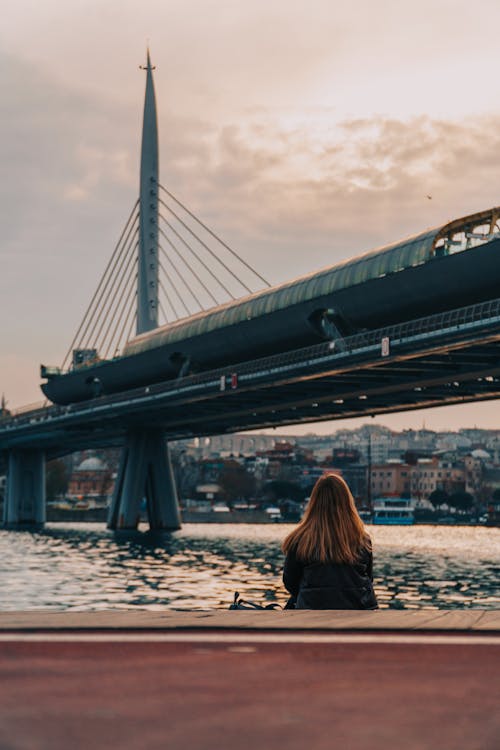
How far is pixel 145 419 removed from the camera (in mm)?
106625

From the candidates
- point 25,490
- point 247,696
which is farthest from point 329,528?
point 25,490

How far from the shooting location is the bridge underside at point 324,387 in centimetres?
5541

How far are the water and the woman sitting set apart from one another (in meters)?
22.0

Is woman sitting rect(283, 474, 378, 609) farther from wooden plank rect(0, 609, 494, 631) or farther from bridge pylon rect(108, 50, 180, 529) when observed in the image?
bridge pylon rect(108, 50, 180, 529)

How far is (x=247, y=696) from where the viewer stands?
6105 millimetres

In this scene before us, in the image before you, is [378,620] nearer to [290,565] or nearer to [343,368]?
[290,565]

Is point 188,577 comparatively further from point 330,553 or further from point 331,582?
point 330,553

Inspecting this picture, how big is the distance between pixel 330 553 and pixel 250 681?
12.5 ft

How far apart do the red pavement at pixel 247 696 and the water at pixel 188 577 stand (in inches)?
972

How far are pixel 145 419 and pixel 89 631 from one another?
323 ft

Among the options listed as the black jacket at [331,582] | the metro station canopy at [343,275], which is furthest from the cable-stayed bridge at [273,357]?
the black jacket at [331,582]

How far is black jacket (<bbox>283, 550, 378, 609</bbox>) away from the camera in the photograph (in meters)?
10.4

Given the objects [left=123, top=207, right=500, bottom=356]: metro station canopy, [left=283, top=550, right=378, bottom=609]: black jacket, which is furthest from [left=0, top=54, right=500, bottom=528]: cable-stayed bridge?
[left=283, top=550, right=378, bottom=609]: black jacket

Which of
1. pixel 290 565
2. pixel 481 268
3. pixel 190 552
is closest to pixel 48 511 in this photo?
pixel 190 552
